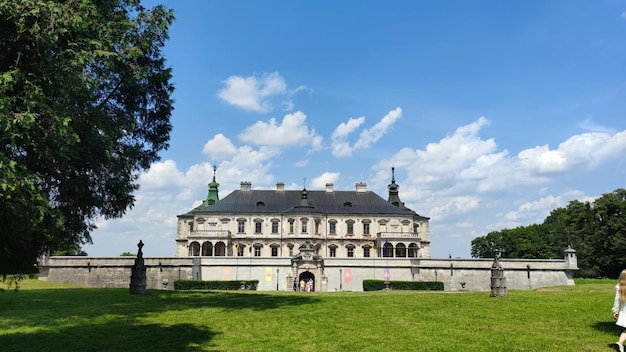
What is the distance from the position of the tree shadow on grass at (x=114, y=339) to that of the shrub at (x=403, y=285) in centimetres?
3048

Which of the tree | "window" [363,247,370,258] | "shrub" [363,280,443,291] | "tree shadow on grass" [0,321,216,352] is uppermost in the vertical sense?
the tree

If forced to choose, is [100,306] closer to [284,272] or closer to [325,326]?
[325,326]

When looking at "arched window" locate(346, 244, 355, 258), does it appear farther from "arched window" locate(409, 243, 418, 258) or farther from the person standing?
the person standing

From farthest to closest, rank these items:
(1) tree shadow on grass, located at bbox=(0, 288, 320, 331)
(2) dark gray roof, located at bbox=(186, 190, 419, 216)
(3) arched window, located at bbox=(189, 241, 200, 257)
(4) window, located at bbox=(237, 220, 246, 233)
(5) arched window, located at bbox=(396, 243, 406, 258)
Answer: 1. (2) dark gray roof, located at bbox=(186, 190, 419, 216)
2. (4) window, located at bbox=(237, 220, 246, 233)
3. (5) arched window, located at bbox=(396, 243, 406, 258)
4. (3) arched window, located at bbox=(189, 241, 200, 257)
5. (1) tree shadow on grass, located at bbox=(0, 288, 320, 331)

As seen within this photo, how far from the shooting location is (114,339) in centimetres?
1300

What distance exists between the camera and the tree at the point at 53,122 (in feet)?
26.5

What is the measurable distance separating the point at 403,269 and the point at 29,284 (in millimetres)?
33152

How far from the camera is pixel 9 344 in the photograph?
1248cm

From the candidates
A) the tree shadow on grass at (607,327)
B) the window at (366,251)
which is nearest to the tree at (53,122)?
the tree shadow on grass at (607,327)

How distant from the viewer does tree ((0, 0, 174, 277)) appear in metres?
8.08

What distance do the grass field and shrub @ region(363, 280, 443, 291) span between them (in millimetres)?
23636

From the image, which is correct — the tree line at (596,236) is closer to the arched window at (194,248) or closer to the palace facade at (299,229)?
the palace facade at (299,229)

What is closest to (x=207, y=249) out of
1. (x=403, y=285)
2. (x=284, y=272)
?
(x=284, y=272)

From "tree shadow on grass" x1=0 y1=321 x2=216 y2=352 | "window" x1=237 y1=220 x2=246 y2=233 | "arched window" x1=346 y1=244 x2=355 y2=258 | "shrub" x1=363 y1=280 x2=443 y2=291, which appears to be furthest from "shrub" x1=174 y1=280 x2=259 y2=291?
"tree shadow on grass" x1=0 y1=321 x2=216 y2=352
